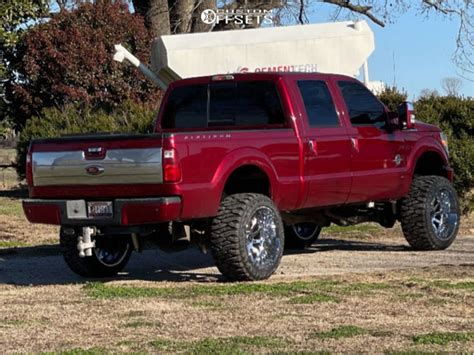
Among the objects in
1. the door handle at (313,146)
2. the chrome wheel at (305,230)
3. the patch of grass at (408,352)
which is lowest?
the patch of grass at (408,352)

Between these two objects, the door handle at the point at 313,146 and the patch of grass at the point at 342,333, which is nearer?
the patch of grass at the point at 342,333

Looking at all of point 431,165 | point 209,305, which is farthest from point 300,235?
point 209,305

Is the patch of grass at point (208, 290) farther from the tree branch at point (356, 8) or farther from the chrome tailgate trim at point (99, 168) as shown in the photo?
the tree branch at point (356, 8)

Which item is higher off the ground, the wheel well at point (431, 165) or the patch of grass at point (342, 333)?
the wheel well at point (431, 165)

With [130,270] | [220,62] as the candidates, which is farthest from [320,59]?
[130,270]

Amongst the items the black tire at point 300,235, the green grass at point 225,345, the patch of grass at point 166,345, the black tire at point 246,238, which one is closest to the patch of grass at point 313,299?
the black tire at point 246,238

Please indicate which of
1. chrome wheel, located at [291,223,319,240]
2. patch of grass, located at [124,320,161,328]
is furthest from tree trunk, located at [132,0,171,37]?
patch of grass, located at [124,320,161,328]

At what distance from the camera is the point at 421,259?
37.1 feet

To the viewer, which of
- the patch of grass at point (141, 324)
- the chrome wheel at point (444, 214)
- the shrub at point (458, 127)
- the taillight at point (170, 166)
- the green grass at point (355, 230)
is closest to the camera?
the patch of grass at point (141, 324)

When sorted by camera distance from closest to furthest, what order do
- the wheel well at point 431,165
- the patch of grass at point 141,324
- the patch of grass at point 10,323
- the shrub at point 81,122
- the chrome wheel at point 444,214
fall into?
1. the patch of grass at point 141,324
2. the patch of grass at point 10,323
3. the chrome wheel at point 444,214
4. the wheel well at point 431,165
5. the shrub at point 81,122

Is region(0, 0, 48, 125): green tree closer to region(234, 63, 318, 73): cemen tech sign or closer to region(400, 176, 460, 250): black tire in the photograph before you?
region(234, 63, 318, 73): cemen tech sign

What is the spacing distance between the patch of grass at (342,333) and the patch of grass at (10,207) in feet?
37.0

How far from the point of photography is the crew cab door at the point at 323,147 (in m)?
10.4

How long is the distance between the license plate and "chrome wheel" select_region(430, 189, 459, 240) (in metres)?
4.34
